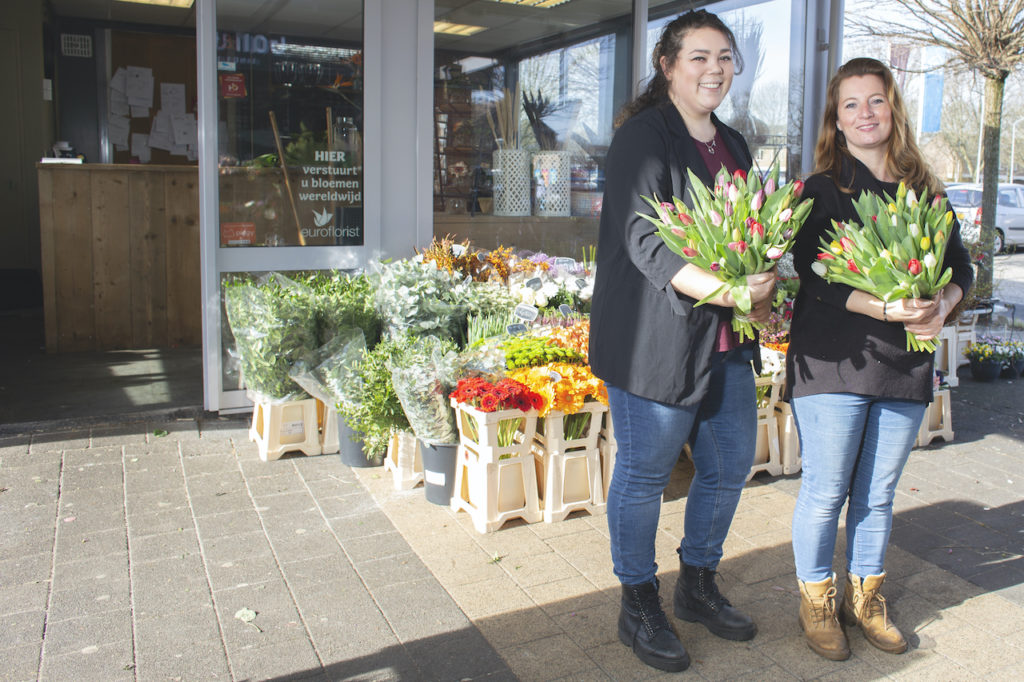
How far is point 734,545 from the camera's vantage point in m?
3.60

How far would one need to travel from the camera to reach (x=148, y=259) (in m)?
6.96

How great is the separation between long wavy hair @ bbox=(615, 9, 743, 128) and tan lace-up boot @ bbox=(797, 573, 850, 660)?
1.57m

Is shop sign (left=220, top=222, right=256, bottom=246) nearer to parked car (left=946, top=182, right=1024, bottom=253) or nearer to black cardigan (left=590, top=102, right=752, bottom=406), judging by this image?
black cardigan (left=590, top=102, right=752, bottom=406)

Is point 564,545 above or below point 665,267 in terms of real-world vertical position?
below

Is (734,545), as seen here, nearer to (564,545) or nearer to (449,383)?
(564,545)

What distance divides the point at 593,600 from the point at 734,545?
780mm

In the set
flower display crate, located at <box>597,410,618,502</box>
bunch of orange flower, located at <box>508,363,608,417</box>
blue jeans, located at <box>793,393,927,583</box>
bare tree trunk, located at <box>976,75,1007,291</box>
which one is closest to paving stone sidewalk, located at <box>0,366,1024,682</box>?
flower display crate, located at <box>597,410,618,502</box>

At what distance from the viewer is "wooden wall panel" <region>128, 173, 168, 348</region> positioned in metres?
6.86

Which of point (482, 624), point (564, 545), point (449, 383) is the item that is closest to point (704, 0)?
point (449, 383)

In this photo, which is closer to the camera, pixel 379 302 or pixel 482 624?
pixel 482 624

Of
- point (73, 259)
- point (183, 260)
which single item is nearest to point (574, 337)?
point (183, 260)

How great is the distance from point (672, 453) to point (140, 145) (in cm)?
834

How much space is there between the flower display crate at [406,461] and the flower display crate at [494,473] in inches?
12.5

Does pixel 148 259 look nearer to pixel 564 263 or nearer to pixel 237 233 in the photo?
pixel 237 233
